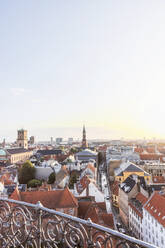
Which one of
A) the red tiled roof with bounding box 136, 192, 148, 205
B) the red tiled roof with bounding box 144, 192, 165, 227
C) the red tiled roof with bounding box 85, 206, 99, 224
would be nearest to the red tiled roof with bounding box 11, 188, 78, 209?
the red tiled roof with bounding box 85, 206, 99, 224

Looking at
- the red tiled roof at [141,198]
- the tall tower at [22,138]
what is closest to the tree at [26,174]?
the red tiled roof at [141,198]

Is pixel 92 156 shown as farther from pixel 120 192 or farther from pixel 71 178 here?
pixel 120 192

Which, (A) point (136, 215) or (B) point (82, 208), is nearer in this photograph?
(B) point (82, 208)

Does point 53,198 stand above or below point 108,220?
above

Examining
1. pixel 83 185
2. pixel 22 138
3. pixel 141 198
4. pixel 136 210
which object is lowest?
pixel 136 210

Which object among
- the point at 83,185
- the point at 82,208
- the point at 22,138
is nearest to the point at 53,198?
the point at 82,208

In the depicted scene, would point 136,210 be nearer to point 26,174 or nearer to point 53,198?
point 53,198

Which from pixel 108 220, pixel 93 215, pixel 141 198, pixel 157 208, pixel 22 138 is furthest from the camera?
pixel 22 138

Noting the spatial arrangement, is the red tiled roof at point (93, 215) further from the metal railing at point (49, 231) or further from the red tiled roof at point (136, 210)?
the metal railing at point (49, 231)
